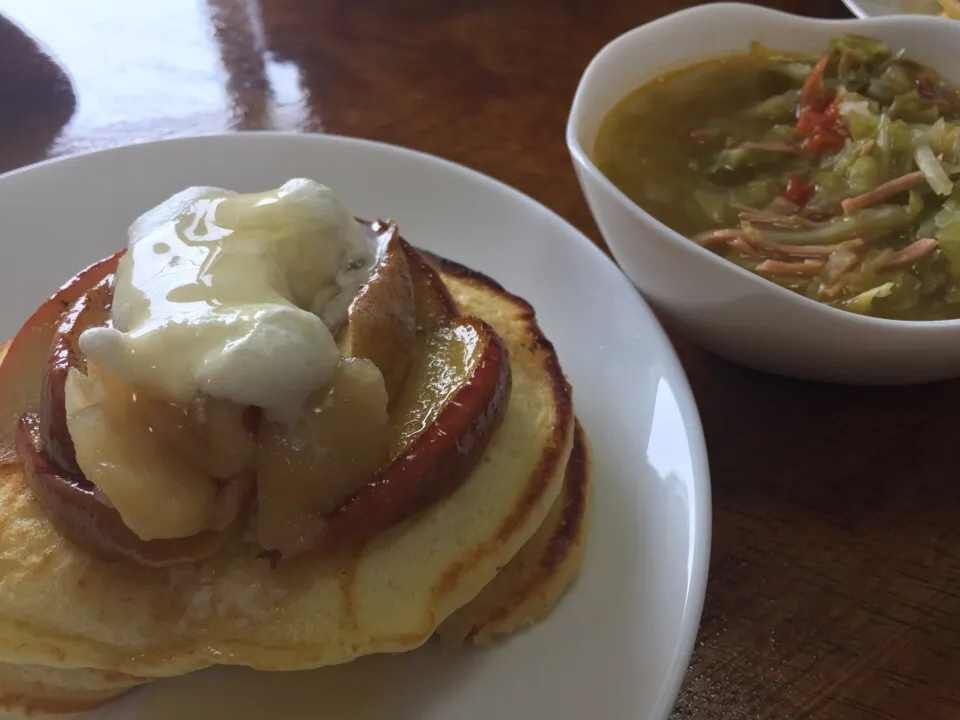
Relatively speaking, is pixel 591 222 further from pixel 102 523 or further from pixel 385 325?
pixel 102 523

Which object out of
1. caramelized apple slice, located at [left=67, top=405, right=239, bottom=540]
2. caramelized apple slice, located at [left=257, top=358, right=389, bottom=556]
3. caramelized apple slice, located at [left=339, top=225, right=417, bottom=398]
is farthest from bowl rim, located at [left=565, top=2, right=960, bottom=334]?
caramelized apple slice, located at [left=67, top=405, right=239, bottom=540]

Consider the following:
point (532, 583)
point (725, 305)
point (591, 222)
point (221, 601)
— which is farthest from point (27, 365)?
point (591, 222)

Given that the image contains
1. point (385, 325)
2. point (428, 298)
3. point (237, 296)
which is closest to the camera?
point (237, 296)

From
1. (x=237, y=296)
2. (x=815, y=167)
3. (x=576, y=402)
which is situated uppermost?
(x=237, y=296)

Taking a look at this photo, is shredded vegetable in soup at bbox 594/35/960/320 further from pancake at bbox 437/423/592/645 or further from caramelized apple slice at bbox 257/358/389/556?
caramelized apple slice at bbox 257/358/389/556

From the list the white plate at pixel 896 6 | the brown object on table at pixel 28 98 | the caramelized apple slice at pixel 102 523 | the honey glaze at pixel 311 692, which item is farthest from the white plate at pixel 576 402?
the white plate at pixel 896 6

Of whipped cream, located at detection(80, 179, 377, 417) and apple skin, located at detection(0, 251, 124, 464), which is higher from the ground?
whipped cream, located at detection(80, 179, 377, 417)

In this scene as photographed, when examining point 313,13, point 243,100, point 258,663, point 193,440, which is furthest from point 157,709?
point 313,13
